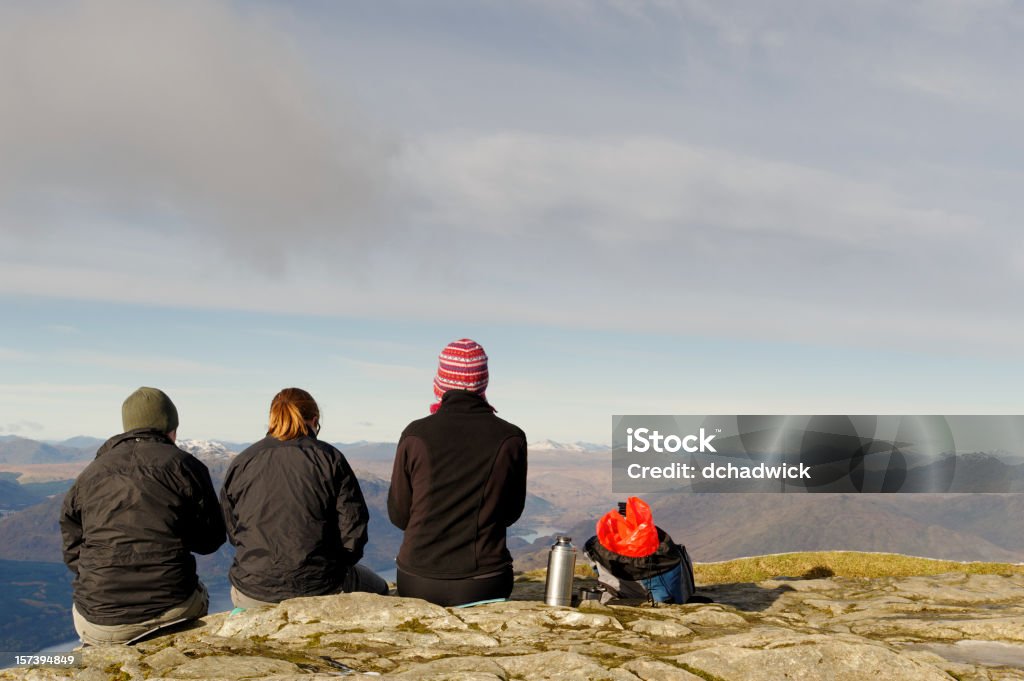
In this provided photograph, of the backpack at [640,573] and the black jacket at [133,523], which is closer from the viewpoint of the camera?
the black jacket at [133,523]

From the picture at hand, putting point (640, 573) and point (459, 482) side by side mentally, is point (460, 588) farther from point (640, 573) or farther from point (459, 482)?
point (640, 573)

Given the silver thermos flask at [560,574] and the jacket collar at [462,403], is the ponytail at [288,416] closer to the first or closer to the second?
the jacket collar at [462,403]

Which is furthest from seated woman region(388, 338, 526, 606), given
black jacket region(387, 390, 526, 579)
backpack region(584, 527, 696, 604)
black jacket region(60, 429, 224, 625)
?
black jacket region(60, 429, 224, 625)

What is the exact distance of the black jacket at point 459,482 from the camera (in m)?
9.60

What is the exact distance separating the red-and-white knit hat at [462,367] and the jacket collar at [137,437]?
3497mm

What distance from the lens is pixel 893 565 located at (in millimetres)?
21781

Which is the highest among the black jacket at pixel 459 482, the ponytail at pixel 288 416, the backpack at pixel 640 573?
the ponytail at pixel 288 416

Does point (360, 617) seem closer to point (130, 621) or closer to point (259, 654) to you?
point (259, 654)

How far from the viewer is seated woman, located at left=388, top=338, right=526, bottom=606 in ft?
31.5

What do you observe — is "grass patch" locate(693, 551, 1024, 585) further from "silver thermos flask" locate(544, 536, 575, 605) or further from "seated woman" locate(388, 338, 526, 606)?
"seated woman" locate(388, 338, 526, 606)

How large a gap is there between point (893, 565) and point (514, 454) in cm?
1679

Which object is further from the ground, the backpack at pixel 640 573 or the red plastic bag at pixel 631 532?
the red plastic bag at pixel 631 532

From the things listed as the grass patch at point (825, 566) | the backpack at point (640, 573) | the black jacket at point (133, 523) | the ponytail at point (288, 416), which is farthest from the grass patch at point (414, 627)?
the grass patch at point (825, 566)

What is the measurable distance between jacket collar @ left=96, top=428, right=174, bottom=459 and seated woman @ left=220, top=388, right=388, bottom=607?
0.95 m
